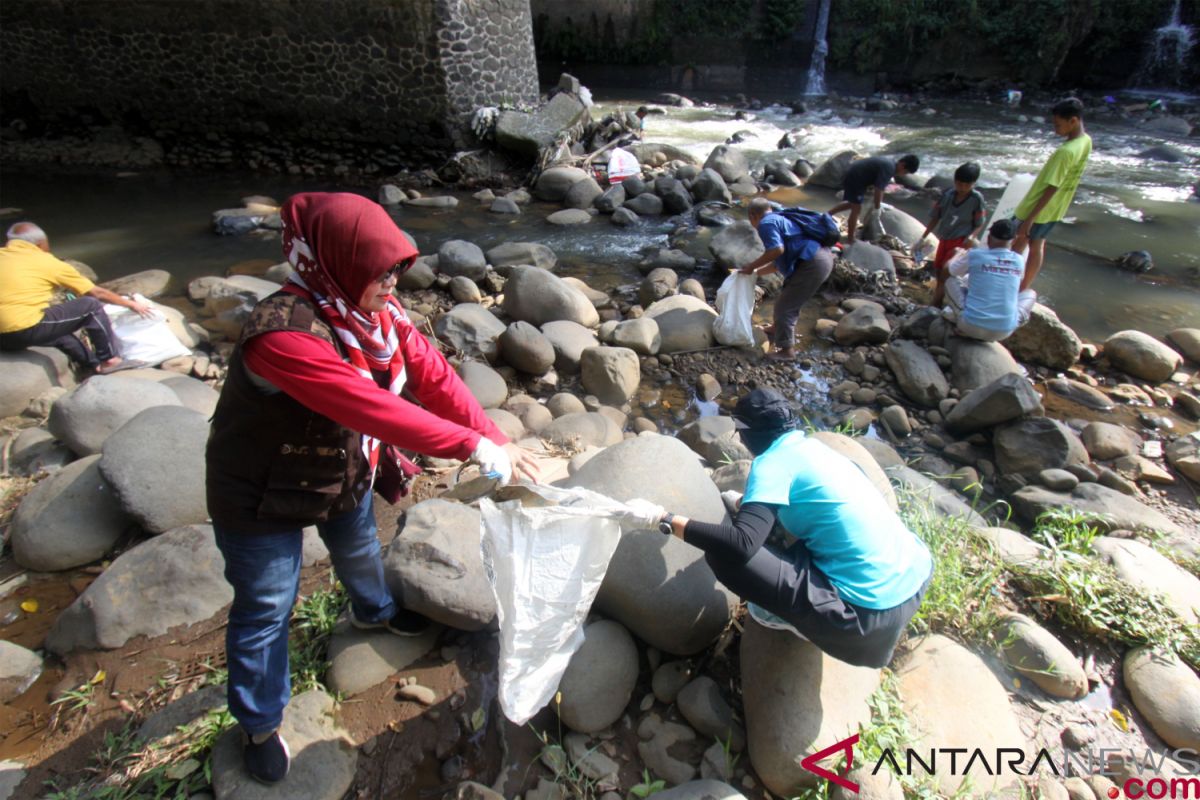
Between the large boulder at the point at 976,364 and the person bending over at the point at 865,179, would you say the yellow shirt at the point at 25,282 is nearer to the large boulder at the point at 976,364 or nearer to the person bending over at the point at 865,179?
the large boulder at the point at 976,364

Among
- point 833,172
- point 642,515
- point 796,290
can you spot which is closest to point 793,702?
point 642,515

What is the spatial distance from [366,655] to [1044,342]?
572 cm

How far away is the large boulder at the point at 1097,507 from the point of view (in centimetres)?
350

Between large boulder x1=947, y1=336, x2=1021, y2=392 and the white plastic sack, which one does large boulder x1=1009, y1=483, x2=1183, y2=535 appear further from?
the white plastic sack

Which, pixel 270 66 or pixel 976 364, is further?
pixel 270 66

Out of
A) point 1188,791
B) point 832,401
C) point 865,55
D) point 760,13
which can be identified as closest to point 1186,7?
point 865,55

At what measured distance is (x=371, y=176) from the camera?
11.3 meters

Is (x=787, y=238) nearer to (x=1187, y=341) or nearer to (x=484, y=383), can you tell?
(x=484, y=383)

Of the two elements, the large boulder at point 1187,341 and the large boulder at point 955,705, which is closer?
the large boulder at point 955,705

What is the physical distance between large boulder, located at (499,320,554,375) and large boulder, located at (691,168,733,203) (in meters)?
5.59

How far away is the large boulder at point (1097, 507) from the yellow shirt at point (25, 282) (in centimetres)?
642

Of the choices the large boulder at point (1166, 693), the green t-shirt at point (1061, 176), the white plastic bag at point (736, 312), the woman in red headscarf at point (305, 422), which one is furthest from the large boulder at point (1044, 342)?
the woman in red headscarf at point (305, 422)

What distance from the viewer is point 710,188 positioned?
9.62 meters

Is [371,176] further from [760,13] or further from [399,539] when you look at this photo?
[760,13]
